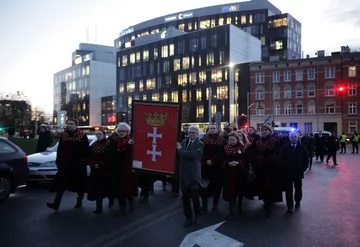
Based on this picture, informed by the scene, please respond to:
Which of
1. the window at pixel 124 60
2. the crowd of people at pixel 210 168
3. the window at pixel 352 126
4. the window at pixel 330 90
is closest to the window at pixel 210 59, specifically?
the window at pixel 330 90

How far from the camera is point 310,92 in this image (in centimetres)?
5931

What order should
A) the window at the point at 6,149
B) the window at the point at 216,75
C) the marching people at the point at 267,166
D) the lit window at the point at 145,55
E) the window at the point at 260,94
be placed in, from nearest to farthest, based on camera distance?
the marching people at the point at 267,166 → the window at the point at 6,149 → the window at the point at 260,94 → the window at the point at 216,75 → the lit window at the point at 145,55

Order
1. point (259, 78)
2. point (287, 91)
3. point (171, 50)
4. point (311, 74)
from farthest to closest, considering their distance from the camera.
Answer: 1. point (171, 50)
2. point (259, 78)
3. point (287, 91)
4. point (311, 74)

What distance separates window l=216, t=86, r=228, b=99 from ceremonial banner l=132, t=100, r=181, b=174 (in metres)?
61.9

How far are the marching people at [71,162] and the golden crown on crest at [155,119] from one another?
161cm

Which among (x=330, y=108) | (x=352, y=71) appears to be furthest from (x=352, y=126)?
(x=352, y=71)

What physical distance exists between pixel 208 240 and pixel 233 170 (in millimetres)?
1823

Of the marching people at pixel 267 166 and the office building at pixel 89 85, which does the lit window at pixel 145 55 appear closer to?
the office building at pixel 89 85

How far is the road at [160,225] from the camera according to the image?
5.78 m

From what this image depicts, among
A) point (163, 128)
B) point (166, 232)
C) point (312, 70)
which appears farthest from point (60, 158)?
point (312, 70)

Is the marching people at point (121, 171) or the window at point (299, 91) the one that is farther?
the window at point (299, 91)

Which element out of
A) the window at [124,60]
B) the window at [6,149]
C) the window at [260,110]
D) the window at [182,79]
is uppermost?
the window at [124,60]

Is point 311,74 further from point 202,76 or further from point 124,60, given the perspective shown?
point 124,60

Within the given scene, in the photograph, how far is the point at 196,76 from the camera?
73.4 metres
